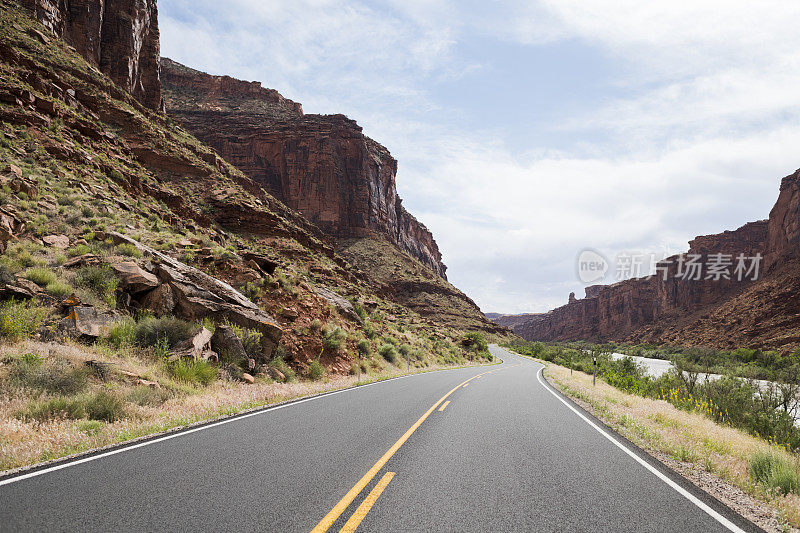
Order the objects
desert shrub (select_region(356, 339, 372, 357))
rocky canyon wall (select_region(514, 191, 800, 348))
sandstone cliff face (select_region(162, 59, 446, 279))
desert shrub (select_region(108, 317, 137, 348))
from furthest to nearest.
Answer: sandstone cliff face (select_region(162, 59, 446, 279))
rocky canyon wall (select_region(514, 191, 800, 348))
desert shrub (select_region(356, 339, 372, 357))
desert shrub (select_region(108, 317, 137, 348))

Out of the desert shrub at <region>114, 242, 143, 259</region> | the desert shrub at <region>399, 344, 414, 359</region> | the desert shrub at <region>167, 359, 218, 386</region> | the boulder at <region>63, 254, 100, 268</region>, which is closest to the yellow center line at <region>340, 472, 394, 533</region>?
the desert shrub at <region>167, 359, 218, 386</region>

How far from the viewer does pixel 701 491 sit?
178 inches

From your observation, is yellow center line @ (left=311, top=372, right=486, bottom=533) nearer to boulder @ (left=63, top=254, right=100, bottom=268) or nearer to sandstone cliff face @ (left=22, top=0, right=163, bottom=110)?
Result: boulder @ (left=63, top=254, right=100, bottom=268)

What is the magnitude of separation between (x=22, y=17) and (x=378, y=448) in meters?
47.9

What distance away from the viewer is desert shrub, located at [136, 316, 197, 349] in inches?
440

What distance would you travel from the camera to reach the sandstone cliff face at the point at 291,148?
85125mm

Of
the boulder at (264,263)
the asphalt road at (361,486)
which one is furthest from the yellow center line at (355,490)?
the boulder at (264,263)

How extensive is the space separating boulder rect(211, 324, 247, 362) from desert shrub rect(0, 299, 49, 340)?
4303mm

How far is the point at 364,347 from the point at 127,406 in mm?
15573

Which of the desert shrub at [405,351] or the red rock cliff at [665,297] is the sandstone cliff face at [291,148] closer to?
the desert shrub at [405,351]

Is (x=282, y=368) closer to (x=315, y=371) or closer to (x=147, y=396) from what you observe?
(x=315, y=371)

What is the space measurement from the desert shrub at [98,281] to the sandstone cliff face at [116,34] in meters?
40.3

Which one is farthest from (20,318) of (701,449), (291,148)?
(291,148)

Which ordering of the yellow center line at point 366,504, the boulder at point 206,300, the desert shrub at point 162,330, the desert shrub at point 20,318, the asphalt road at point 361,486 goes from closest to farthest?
the yellow center line at point 366,504 → the asphalt road at point 361,486 → the desert shrub at point 20,318 → the desert shrub at point 162,330 → the boulder at point 206,300
